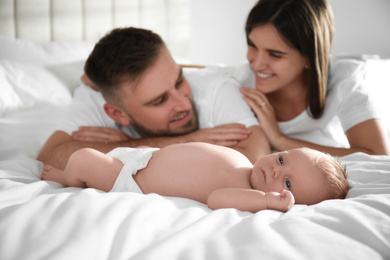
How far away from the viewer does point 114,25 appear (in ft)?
8.85

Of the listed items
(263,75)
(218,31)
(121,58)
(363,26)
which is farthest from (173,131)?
(363,26)

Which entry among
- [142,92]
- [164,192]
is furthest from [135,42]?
[164,192]

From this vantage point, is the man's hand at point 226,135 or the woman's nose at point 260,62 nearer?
the man's hand at point 226,135

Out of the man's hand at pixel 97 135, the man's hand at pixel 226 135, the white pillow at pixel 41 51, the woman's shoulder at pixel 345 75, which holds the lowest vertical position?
the man's hand at pixel 97 135

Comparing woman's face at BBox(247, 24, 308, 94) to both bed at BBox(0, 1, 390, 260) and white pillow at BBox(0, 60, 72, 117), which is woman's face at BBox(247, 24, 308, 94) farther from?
white pillow at BBox(0, 60, 72, 117)

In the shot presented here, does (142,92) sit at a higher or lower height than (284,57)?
lower

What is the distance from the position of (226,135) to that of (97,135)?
0.58 meters

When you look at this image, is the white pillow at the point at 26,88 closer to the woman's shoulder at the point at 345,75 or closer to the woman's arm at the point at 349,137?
the woman's arm at the point at 349,137

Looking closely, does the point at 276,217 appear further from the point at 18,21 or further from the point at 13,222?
the point at 18,21

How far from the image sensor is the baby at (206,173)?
3.07 ft

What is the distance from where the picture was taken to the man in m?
1.40

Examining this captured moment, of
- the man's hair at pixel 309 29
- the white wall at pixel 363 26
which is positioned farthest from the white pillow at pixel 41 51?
the white wall at pixel 363 26

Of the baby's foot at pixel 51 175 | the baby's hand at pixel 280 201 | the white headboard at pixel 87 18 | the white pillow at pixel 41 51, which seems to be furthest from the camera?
the white headboard at pixel 87 18

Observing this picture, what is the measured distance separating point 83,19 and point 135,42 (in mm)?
1360
